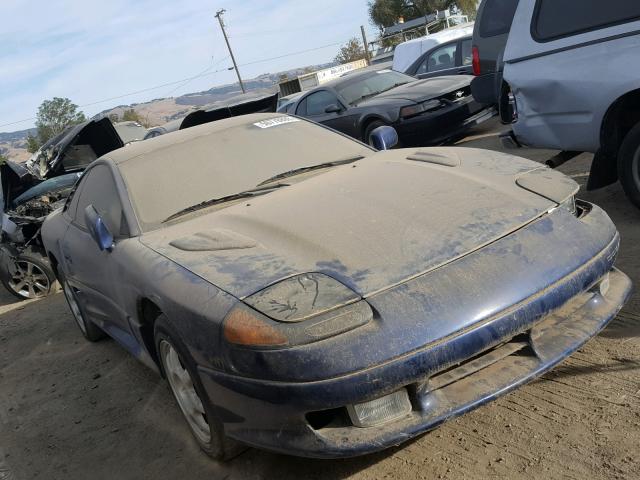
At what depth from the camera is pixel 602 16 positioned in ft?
14.1

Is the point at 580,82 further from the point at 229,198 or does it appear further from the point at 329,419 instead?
the point at 329,419

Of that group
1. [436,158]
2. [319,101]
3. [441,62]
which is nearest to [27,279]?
[319,101]

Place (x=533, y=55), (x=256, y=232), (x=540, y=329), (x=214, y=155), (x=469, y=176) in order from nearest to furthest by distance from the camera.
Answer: (x=540, y=329), (x=256, y=232), (x=469, y=176), (x=214, y=155), (x=533, y=55)

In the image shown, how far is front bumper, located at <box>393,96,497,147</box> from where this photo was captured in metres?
8.86

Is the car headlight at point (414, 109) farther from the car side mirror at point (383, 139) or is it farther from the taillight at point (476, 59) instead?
the car side mirror at point (383, 139)

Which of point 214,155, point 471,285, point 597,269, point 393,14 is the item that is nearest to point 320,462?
point 471,285

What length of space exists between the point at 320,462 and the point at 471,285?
3.48 ft

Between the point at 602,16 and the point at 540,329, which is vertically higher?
the point at 602,16

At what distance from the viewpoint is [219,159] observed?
3.86m

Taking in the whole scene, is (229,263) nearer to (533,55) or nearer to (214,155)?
(214,155)

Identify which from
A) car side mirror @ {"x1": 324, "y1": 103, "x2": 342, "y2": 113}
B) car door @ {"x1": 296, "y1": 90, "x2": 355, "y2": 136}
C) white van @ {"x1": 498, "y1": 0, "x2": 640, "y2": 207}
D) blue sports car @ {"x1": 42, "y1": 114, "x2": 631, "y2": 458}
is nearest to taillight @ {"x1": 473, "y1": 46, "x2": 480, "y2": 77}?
car door @ {"x1": 296, "y1": 90, "x2": 355, "y2": 136}

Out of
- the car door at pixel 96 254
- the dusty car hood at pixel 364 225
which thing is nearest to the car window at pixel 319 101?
the car door at pixel 96 254

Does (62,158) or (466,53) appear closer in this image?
(62,158)

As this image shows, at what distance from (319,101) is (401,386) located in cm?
901
